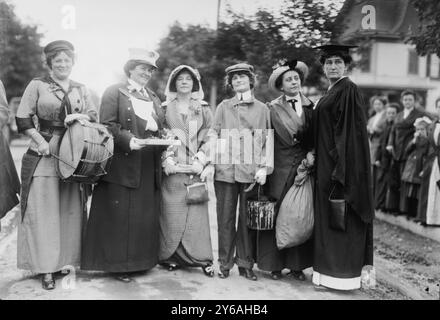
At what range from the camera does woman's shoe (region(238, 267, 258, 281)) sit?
482 centimetres

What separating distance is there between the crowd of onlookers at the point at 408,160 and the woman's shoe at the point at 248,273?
3392 millimetres

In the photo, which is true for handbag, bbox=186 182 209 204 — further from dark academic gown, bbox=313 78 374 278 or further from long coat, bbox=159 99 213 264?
dark academic gown, bbox=313 78 374 278

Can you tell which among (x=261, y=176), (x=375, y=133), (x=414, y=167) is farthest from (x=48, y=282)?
(x=375, y=133)

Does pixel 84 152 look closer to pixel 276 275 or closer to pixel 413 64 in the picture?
pixel 276 275

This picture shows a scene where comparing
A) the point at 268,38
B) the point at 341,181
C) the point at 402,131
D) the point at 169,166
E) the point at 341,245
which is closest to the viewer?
the point at 341,181

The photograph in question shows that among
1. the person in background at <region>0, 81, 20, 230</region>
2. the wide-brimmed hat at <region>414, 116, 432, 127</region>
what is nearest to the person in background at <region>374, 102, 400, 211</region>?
the wide-brimmed hat at <region>414, 116, 432, 127</region>

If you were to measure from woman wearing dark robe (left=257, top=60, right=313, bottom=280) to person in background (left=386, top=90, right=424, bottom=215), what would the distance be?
12.6ft

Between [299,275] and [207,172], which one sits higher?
[207,172]

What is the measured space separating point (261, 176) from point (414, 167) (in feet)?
13.0

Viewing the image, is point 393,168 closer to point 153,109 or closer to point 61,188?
point 153,109

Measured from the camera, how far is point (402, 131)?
Answer: 8.20 meters

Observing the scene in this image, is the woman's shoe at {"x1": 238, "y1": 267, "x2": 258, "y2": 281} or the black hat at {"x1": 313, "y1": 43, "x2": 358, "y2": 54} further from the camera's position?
the woman's shoe at {"x1": 238, "y1": 267, "x2": 258, "y2": 281}

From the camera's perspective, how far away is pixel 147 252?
4676 mm
